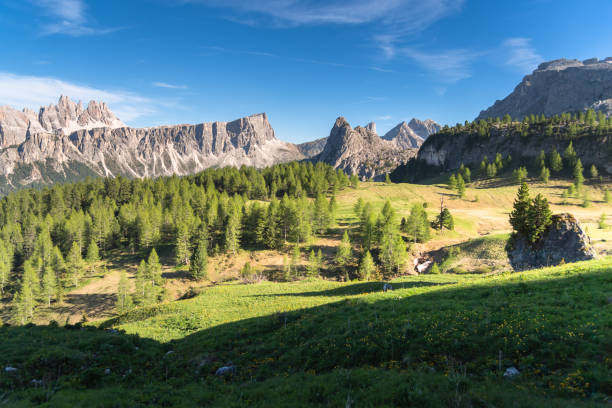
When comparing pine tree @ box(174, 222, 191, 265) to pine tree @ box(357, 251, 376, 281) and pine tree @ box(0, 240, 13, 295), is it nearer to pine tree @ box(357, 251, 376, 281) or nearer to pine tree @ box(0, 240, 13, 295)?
pine tree @ box(0, 240, 13, 295)

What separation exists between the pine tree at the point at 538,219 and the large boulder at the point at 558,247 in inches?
23.4

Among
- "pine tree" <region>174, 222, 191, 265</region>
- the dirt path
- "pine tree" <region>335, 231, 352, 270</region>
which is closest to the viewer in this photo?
the dirt path

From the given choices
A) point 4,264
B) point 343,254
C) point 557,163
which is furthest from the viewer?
point 557,163

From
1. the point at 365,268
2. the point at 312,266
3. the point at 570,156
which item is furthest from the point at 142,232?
the point at 570,156

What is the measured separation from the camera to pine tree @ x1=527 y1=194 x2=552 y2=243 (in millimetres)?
37219

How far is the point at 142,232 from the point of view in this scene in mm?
89438

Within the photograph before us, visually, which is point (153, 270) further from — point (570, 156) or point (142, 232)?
point (570, 156)

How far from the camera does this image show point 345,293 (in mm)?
33062

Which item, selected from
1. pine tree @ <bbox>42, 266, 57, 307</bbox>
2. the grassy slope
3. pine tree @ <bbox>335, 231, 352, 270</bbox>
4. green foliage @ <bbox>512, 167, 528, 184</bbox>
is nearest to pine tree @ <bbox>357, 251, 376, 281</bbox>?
pine tree @ <bbox>335, 231, 352, 270</bbox>

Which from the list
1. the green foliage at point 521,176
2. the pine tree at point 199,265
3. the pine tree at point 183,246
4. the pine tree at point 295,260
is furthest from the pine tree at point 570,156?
the pine tree at point 183,246

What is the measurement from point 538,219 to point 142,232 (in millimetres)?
100420

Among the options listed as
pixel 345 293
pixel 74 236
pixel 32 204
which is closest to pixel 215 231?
pixel 74 236

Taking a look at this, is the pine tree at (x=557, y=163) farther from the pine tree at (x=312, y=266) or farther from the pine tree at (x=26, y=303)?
the pine tree at (x=26, y=303)

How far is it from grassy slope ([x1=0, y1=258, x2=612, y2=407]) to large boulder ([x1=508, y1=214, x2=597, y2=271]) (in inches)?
593
